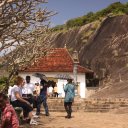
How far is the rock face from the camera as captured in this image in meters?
50.8

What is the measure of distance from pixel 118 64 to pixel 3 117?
1655 inches

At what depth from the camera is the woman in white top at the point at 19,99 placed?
14.6 m

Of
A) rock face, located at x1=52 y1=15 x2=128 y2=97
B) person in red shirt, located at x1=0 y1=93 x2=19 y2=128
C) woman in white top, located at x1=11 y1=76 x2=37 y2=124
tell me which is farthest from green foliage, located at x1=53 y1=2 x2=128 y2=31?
person in red shirt, located at x1=0 y1=93 x2=19 y2=128

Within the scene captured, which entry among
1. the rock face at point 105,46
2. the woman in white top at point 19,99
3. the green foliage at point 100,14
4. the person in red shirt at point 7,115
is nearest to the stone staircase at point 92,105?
the woman in white top at point 19,99

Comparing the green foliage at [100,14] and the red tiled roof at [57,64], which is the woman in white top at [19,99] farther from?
the green foliage at [100,14]

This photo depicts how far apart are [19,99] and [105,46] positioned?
41.6 m

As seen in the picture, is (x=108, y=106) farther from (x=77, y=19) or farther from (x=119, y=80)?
(x=77, y=19)

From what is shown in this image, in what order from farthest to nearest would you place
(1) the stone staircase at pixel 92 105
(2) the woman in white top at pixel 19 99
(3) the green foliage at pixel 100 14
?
(3) the green foliage at pixel 100 14 → (1) the stone staircase at pixel 92 105 → (2) the woman in white top at pixel 19 99

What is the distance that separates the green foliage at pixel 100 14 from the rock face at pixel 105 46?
2.26 meters

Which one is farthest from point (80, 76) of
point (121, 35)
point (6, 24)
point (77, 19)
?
point (6, 24)

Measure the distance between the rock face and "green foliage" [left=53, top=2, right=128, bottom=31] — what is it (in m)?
2.26

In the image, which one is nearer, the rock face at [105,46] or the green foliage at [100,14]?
the rock face at [105,46]

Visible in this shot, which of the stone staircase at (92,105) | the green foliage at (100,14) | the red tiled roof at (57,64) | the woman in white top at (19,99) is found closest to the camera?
the woman in white top at (19,99)

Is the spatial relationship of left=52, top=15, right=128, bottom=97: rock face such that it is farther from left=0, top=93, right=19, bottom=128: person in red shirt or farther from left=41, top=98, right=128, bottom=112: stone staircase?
left=0, top=93, right=19, bottom=128: person in red shirt
